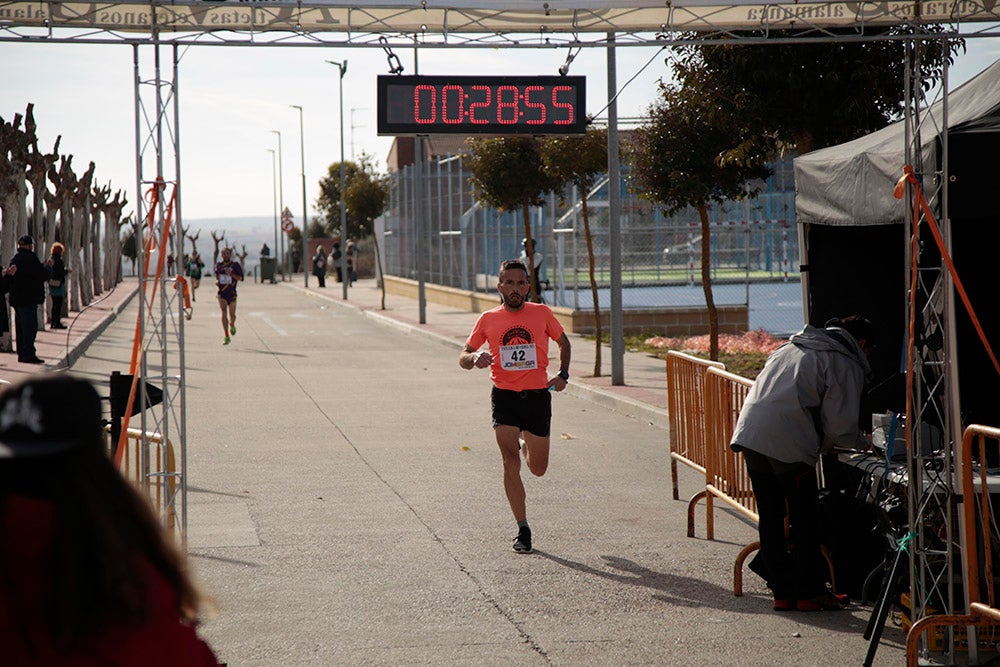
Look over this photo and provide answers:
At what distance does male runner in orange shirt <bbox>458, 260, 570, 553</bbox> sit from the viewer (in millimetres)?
7922

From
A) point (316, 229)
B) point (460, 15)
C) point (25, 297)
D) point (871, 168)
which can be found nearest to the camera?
point (871, 168)

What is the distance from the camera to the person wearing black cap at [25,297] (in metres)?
20.2

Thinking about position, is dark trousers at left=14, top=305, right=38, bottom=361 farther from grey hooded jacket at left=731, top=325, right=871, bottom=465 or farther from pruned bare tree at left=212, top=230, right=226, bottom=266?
grey hooded jacket at left=731, top=325, right=871, bottom=465

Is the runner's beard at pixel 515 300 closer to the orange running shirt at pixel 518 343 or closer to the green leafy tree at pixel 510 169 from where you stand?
the orange running shirt at pixel 518 343

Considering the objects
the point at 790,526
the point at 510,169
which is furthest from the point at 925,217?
the point at 510,169

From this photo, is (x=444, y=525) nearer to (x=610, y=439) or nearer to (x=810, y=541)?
(x=810, y=541)

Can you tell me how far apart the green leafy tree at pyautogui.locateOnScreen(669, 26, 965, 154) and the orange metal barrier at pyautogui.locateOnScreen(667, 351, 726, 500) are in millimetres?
5045

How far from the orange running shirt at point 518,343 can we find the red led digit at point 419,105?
175 inches

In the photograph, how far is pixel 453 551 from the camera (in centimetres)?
788

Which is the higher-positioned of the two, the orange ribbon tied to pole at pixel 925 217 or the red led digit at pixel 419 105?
the red led digit at pixel 419 105

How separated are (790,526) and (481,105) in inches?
271

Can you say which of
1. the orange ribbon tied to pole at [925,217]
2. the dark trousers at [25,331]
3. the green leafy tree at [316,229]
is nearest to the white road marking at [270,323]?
the dark trousers at [25,331]

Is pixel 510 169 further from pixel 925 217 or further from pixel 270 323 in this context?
pixel 925 217

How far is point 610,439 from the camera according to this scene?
1308 centimetres
